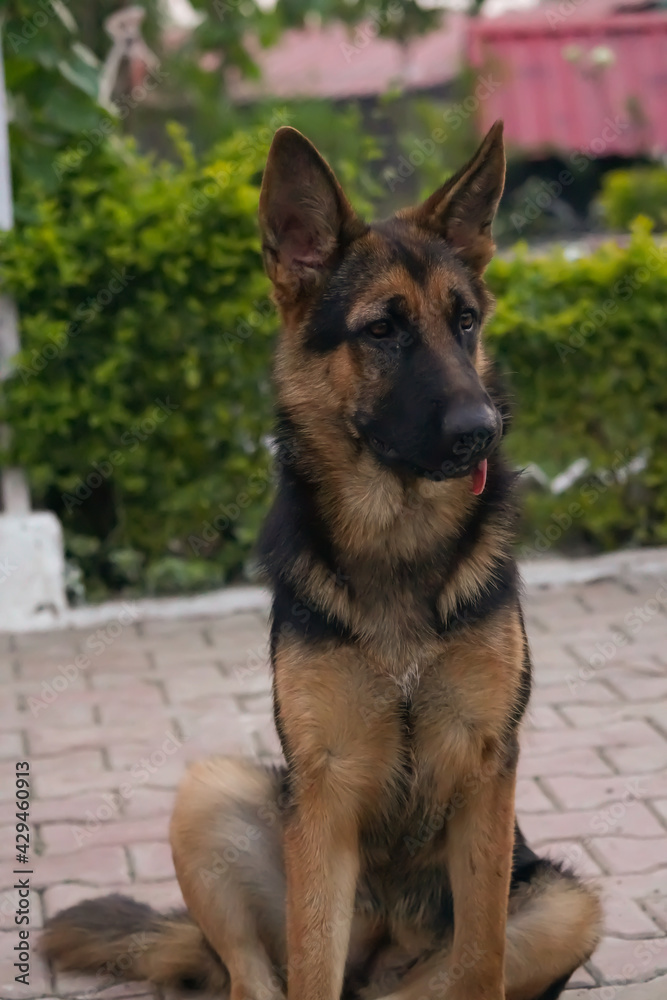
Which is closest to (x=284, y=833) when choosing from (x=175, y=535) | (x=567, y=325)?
(x=175, y=535)

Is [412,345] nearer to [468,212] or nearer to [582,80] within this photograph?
[468,212]

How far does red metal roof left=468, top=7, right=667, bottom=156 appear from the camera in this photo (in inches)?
727

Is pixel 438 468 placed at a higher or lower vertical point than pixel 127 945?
higher

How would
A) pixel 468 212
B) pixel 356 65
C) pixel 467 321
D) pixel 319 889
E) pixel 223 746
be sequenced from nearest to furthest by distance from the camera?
pixel 319 889 < pixel 467 321 < pixel 468 212 < pixel 223 746 < pixel 356 65

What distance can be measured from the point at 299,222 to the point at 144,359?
11.3 feet

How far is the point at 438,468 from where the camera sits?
2895 mm

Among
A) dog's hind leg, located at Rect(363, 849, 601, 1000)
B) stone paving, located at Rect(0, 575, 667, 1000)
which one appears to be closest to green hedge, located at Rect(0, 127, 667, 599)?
stone paving, located at Rect(0, 575, 667, 1000)

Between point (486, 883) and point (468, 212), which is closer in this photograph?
point (486, 883)

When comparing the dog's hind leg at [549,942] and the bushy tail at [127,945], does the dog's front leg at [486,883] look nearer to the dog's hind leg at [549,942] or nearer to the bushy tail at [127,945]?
the dog's hind leg at [549,942]

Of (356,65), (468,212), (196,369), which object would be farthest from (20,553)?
→ (356,65)

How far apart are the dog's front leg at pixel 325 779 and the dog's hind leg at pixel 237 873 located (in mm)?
256

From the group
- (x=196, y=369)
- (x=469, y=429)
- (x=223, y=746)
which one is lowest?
(x=223, y=746)

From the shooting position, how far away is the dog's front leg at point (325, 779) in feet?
9.36

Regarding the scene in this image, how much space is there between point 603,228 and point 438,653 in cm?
1518
